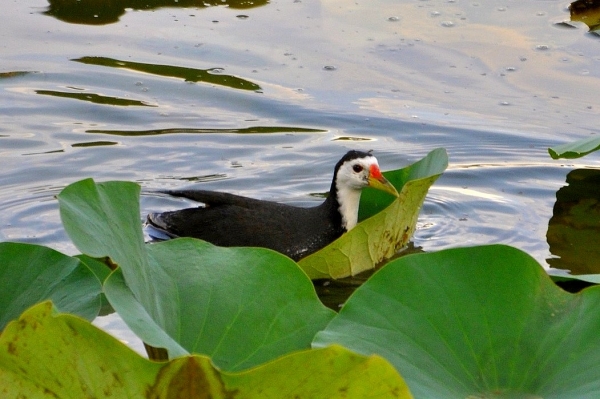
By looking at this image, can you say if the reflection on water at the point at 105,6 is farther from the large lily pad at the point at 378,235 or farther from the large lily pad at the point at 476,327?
the large lily pad at the point at 476,327

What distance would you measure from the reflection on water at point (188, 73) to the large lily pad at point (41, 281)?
5397 mm

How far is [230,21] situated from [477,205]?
3.79m

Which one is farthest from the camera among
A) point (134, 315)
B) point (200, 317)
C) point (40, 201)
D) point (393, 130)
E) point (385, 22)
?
point (385, 22)

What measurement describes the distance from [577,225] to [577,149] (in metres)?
0.83

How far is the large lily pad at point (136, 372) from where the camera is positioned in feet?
7.18

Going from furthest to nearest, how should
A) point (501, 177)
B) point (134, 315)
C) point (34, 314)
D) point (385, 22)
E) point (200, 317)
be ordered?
point (385, 22) < point (501, 177) < point (200, 317) < point (134, 315) < point (34, 314)

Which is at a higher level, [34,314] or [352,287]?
[34,314]

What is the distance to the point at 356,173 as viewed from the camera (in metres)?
5.97

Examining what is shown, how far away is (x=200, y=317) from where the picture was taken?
2814 millimetres

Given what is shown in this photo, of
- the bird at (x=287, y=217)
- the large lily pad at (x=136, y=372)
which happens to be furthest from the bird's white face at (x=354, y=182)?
the large lily pad at (x=136, y=372)

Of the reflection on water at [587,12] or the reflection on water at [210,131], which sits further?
the reflection on water at [587,12]

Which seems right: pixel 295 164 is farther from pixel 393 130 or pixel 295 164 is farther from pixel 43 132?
pixel 43 132

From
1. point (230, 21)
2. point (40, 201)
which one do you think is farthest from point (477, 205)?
point (230, 21)

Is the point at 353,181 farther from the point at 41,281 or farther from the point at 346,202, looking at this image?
the point at 41,281
